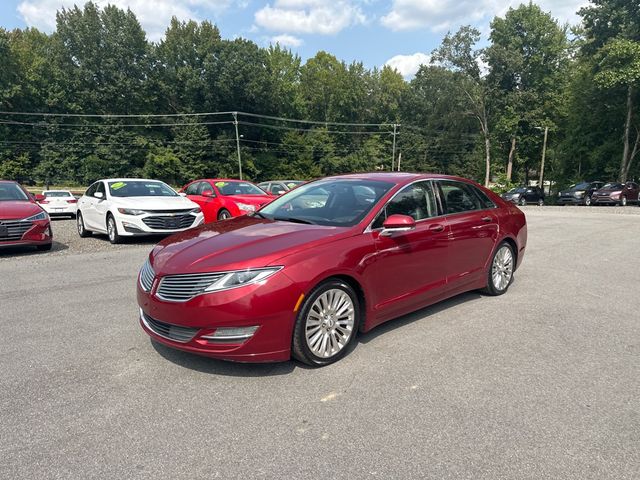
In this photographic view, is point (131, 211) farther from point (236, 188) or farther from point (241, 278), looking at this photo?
point (241, 278)

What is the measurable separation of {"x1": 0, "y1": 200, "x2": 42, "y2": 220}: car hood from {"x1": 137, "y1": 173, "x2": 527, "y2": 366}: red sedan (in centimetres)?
600

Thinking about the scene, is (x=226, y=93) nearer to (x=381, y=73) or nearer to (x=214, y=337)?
(x=381, y=73)

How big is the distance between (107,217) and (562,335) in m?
9.68

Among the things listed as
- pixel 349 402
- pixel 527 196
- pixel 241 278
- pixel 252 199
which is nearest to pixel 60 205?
pixel 252 199

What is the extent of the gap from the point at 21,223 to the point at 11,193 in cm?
136

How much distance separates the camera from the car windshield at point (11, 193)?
929 cm

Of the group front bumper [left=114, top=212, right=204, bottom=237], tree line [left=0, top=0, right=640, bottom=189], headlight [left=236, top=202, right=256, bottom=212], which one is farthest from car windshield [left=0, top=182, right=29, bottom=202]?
tree line [left=0, top=0, right=640, bottom=189]

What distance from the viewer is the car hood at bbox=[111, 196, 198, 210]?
1007 cm

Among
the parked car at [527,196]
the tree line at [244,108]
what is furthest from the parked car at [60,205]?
the tree line at [244,108]

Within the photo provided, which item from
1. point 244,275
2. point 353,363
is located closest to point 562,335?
point 353,363

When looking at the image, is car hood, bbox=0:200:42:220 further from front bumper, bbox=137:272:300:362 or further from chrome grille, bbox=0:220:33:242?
front bumper, bbox=137:272:300:362

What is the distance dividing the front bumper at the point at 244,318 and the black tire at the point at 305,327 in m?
0.07

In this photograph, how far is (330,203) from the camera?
15.0 feet

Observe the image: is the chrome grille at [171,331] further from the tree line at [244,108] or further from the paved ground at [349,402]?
the tree line at [244,108]
